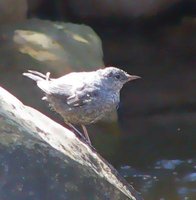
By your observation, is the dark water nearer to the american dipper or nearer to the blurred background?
the blurred background

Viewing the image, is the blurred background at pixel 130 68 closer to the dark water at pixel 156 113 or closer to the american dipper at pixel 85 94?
the dark water at pixel 156 113

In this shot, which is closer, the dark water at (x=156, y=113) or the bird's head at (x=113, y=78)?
the bird's head at (x=113, y=78)

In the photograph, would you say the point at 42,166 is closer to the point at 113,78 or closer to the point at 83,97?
the point at 83,97

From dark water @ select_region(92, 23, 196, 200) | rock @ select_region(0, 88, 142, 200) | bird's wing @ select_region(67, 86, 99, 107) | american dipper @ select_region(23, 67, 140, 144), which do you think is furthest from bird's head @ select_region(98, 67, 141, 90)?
dark water @ select_region(92, 23, 196, 200)

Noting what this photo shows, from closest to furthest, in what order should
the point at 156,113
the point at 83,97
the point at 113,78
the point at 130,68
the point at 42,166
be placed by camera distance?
the point at 42,166
the point at 83,97
the point at 113,78
the point at 156,113
the point at 130,68

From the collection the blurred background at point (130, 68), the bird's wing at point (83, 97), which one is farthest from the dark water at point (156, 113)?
the bird's wing at point (83, 97)

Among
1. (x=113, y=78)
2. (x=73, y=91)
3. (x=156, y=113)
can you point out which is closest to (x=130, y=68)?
(x=156, y=113)

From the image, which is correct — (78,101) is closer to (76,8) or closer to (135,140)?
(135,140)
